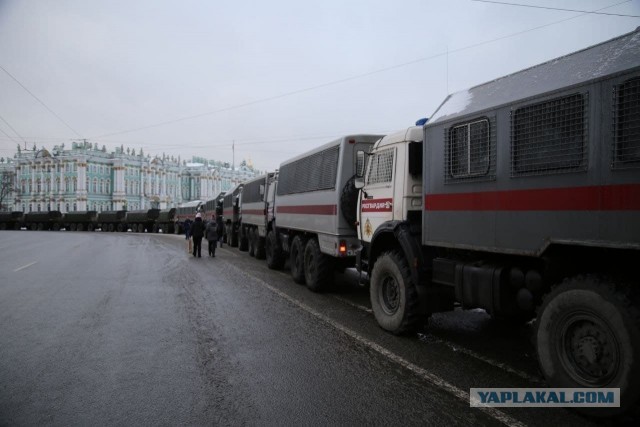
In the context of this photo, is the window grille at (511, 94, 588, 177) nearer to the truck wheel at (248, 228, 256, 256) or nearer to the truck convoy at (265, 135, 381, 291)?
the truck convoy at (265, 135, 381, 291)

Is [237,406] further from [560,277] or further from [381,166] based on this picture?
[381,166]

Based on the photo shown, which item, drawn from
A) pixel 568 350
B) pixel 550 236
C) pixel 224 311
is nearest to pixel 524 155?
pixel 550 236

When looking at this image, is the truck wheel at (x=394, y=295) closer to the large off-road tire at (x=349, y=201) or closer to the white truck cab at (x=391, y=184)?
the white truck cab at (x=391, y=184)

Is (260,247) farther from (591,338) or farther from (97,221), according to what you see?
(97,221)

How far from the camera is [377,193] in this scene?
7016mm

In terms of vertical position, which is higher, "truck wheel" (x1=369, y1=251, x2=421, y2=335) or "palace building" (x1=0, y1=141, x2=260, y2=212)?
"palace building" (x1=0, y1=141, x2=260, y2=212)

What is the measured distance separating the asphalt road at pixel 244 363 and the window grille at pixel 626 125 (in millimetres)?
2147

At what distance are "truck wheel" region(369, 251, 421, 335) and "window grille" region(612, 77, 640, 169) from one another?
2.99 metres

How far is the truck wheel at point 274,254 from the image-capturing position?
44.4ft

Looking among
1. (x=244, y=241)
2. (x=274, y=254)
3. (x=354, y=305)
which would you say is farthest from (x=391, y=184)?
(x=244, y=241)

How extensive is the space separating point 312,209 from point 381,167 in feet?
9.90

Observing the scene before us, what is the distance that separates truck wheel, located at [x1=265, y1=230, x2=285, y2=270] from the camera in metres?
13.5

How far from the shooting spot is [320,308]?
26.4ft

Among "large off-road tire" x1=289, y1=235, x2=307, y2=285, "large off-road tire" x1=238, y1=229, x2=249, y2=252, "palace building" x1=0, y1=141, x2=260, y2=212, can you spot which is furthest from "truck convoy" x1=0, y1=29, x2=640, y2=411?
"palace building" x1=0, y1=141, x2=260, y2=212
